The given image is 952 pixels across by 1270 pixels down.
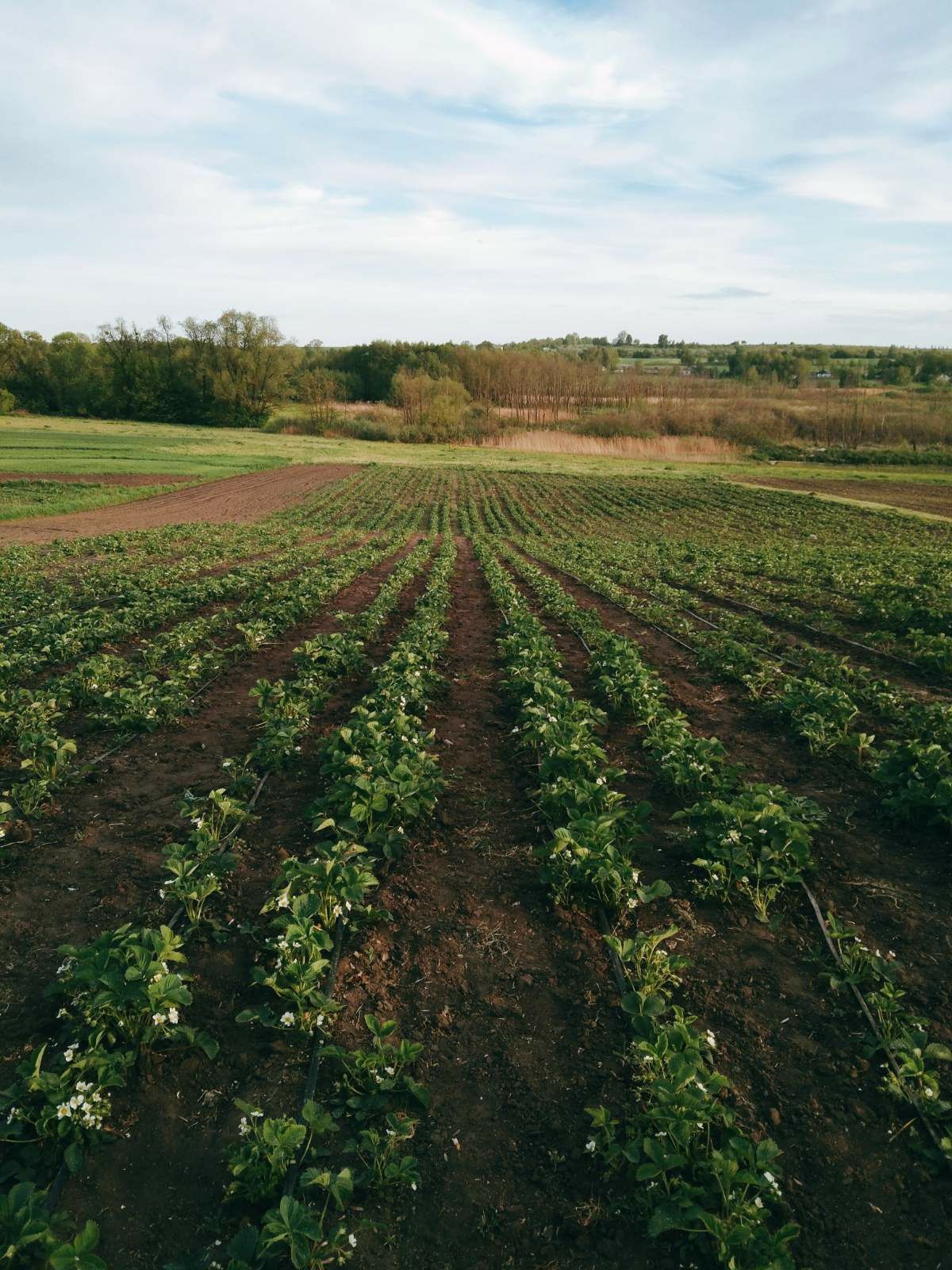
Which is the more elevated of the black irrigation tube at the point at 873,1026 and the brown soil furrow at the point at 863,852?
the black irrigation tube at the point at 873,1026

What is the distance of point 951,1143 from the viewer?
312cm

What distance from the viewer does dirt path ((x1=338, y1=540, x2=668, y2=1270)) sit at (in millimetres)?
2990

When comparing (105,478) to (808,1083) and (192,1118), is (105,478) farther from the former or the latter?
(808,1083)

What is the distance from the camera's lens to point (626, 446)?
7462 centimetres

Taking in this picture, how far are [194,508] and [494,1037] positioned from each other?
35146 mm

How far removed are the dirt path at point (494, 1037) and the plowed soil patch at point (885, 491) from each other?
1444 inches

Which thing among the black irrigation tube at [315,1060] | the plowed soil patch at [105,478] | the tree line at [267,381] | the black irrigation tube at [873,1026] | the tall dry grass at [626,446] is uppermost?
the tree line at [267,381]

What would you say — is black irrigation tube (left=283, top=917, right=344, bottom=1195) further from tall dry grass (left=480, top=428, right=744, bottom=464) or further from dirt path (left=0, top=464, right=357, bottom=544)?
tall dry grass (left=480, top=428, right=744, bottom=464)

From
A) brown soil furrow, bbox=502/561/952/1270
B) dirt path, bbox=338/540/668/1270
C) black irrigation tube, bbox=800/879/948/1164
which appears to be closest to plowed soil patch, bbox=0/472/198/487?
dirt path, bbox=338/540/668/1270

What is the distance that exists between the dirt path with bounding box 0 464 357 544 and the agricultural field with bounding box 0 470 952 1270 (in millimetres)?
19702

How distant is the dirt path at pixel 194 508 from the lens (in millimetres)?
27203

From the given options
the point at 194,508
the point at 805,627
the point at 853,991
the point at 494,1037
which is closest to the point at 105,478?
the point at 194,508

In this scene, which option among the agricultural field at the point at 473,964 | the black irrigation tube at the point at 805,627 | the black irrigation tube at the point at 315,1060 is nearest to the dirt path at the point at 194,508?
the agricultural field at the point at 473,964

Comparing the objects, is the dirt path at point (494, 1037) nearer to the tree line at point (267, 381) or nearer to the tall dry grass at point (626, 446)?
the tall dry grass at point (626, 446)
